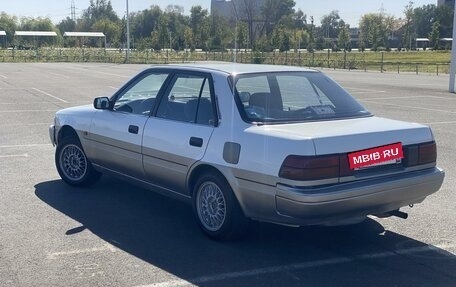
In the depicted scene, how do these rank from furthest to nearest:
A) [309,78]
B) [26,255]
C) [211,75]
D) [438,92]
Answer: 1. [438,92]
2. [309,78]
3. [211,75]
4. [26,255]

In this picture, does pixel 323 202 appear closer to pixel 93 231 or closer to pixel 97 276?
pixel 97 276

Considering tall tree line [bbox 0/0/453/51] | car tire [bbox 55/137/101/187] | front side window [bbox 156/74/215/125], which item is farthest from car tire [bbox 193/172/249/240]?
tall tree line [bbox 0/0/453/51]

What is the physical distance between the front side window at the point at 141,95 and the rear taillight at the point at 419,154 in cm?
252

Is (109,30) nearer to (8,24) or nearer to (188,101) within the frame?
(8,24)

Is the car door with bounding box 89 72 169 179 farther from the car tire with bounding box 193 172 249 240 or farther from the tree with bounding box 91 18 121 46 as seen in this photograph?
the tree with bounding box 91 18 121 46

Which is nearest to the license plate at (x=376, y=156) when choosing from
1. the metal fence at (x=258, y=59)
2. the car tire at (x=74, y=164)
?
the car tire at (x=74, y=164)

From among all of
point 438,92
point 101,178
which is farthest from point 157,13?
point 101,178

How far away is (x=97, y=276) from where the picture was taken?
4758 millimetres

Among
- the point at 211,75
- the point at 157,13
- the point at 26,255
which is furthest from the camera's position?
the point at 157,13

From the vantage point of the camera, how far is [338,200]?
4824mm

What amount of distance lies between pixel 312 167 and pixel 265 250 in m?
0.99

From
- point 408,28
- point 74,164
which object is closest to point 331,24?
point 408,28

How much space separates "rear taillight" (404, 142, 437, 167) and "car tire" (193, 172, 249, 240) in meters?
1.45

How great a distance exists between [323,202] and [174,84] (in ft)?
7.26
